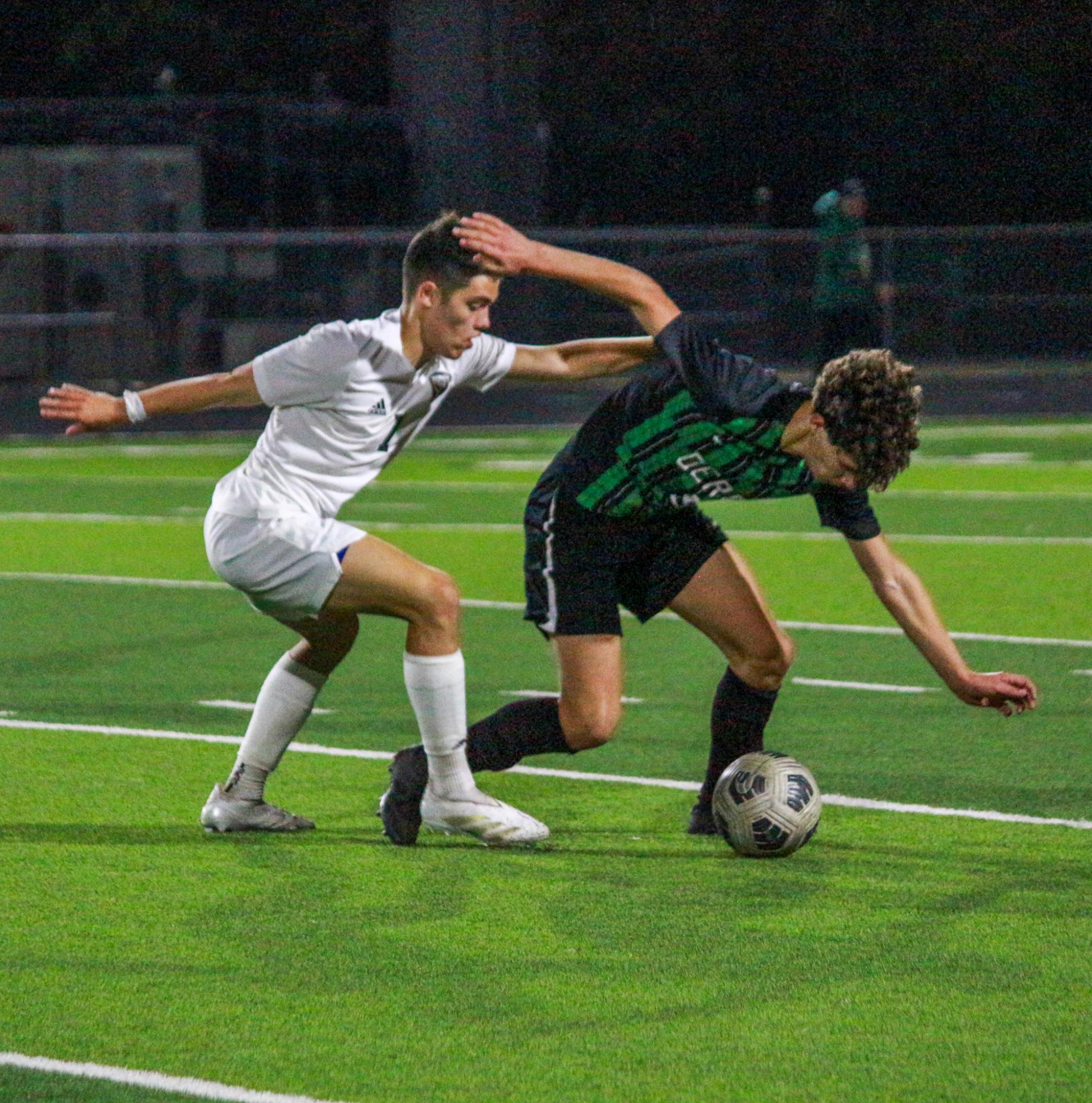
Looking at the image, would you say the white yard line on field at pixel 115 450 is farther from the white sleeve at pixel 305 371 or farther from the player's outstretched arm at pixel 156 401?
the white sleeve at pixel 305 371

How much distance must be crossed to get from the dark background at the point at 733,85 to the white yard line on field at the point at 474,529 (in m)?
26.9

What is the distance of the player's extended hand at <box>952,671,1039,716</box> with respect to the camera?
5672 millimetres

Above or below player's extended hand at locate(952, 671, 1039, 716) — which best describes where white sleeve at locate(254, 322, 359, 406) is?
above

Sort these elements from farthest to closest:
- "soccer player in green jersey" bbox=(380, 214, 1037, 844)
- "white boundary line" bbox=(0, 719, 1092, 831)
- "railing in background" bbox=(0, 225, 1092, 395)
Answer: "railing in background" bbox=(0, 225, 1092, 395) < "white boundary line" bbox=(0, 719, 1092, 831) < "soccer player in green jersey" bbox=(380, 214, 1037, 844)

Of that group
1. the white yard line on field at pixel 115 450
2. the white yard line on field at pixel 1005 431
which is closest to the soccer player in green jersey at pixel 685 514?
the white yard line on field at pixel 115 450

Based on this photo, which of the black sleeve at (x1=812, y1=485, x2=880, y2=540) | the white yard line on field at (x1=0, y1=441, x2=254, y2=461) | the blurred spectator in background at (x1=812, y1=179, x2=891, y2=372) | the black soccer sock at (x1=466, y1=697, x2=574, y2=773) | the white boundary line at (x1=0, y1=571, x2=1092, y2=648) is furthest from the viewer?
the blurred spectator in background at (x1=812, y1=179, x2=891, y2=372)

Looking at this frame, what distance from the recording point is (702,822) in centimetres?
662

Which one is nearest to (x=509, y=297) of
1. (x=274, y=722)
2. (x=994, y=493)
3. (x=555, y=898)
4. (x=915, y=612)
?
(x=994, y=493)

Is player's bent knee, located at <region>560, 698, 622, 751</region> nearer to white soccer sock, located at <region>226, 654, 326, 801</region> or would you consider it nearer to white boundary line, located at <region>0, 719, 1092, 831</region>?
white soccer sock, located at <region>226, 654, 326, 801</region>

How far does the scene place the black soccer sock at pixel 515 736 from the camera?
6.54 meters

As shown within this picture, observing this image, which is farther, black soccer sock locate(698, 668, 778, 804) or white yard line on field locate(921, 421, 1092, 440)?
white yard line on field locate(921, 421, 1092, 440)

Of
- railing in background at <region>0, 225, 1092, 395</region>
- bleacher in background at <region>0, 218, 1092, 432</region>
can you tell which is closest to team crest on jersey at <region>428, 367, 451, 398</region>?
bleacher in background at <region>0, 218, 1092, 432</region>

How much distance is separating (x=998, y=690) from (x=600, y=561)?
125 centimetres

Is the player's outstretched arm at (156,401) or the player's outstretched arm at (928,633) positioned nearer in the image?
the player's outstretched arm at (928,633)
